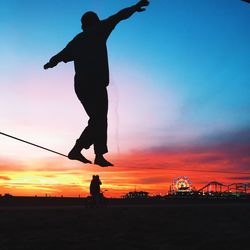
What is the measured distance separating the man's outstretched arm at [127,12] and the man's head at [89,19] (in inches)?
8.1

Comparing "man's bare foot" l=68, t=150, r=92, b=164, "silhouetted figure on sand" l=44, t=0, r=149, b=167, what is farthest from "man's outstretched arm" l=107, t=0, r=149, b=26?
"man's bare foot" l=68, t=150, r=92, b=164

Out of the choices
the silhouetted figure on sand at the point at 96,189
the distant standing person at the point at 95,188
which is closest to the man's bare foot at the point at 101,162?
the silhouetted figure on sand at the point at 96,189

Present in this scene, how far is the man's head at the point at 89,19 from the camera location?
18.6 feet

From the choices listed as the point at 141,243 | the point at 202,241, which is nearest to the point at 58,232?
the point at 141,243

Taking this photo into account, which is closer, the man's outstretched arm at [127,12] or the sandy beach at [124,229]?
the sandy beach at [124,229]

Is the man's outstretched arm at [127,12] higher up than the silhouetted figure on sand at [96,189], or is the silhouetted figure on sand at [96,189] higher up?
the man's outstretched arm at [127,12]

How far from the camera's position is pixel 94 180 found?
42.3 ft

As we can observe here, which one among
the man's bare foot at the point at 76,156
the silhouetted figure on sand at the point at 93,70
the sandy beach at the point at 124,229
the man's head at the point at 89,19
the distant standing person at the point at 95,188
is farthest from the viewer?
the distant standing person at the point at 95,188

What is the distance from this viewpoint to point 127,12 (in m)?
5.60

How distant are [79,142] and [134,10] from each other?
2076 mm

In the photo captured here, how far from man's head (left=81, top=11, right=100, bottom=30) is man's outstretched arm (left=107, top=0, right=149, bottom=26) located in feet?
0.67

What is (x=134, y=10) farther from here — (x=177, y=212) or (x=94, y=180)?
(x=94, y=180)

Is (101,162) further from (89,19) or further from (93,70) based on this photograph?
(89,19)

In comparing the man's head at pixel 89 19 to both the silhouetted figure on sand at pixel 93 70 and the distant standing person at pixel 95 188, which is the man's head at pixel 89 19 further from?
the distant standing person at pixel 95 188
